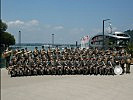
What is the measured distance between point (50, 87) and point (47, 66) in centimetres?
546

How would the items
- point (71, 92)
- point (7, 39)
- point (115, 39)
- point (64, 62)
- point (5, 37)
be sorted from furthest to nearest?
point (7, 39) < point (5, 37) < point (115, 39) < point (64, 62) < point (71, 92)

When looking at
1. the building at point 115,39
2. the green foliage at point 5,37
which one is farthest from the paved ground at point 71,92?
the green foliage at point 5,37

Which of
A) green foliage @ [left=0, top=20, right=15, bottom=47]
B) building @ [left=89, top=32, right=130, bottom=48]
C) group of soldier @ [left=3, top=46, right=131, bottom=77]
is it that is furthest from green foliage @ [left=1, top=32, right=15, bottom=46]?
group of soldier @ [left=3, top=46, right=131, bottom=77]

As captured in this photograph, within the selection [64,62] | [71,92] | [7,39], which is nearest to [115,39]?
[64,62]

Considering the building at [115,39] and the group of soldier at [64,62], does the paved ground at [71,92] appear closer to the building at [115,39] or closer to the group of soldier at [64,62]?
the group of soldier at [64,62]

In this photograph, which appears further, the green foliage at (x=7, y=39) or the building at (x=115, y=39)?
the green foliage at (x=7, y=39)

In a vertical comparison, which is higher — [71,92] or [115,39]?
[115,39]

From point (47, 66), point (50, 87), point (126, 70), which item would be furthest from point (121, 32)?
point (50, 87)

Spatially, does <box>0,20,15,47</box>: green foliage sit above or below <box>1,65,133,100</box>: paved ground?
above

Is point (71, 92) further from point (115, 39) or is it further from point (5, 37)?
point (5, 37)

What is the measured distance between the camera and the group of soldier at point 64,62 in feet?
54.5

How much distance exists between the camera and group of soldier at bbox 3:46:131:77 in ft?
54.5

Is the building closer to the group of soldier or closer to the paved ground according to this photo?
the group of soldier

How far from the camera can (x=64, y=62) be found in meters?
17.2
